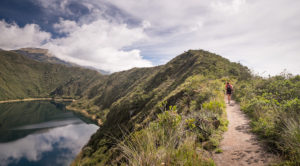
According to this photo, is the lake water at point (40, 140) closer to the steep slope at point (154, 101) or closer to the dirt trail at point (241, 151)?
the steep slope at point (154, 101)

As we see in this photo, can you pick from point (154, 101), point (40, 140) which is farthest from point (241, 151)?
point (40, 140)

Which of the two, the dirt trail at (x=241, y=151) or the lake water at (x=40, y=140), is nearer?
the dirt trail at (x=241, y=151)

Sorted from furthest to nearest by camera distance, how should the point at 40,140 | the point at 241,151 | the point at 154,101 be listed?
the point at 40,140 → the point at 154,101 → the point at 241,151

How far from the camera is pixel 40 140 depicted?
79.1 meters

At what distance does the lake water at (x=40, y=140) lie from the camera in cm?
6069

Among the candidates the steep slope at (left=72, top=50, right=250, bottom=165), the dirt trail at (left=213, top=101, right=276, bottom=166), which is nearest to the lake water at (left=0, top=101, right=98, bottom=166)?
the steep slope at (left=72, top=50, right=250, bottom=165)

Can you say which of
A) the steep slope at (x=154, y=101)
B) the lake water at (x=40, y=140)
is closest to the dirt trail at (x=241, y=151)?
the steep slope at (x=154, y=101)

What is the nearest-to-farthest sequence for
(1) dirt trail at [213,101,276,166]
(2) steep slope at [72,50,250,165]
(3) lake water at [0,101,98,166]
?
(1) dirt trail at [213,101,276,166], (2) steep slope at [72,50,250,165], (3) lake water at [0,101,98,166]

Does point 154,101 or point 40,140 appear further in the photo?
point 40,140

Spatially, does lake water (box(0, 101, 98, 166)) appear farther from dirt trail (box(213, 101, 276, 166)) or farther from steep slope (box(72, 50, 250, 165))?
dirt trail (box(213, 101, 276, 166))

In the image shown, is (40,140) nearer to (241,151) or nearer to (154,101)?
(154,101)

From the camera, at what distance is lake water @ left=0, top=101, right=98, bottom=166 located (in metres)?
60.7

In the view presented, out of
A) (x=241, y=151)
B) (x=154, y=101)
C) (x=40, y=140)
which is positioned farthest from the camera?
(x=40, y=140)

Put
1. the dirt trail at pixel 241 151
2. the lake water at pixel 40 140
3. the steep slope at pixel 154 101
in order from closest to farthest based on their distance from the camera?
the dirt trail at pixel 241 151 < the steep slope at pixel 154 101 < the lake water at pixel 40 140
